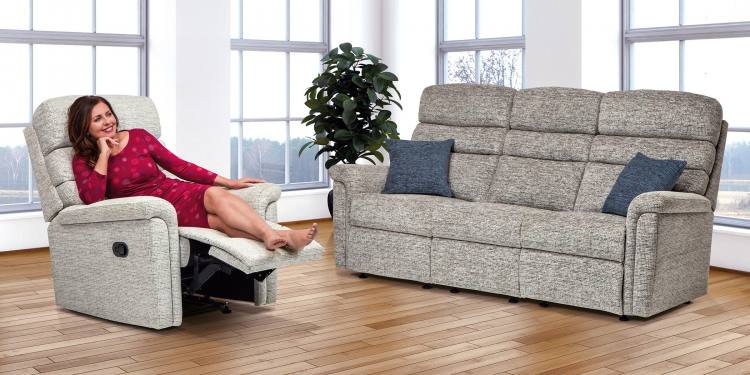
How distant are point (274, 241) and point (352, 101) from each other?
9.04 ft

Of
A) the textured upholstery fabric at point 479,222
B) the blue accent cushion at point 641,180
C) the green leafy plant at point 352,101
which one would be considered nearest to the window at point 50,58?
the green leafy plant at point 352,101

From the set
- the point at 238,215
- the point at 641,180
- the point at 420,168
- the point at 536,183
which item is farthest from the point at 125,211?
the point at 641,180

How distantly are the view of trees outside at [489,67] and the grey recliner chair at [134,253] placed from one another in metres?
3.33

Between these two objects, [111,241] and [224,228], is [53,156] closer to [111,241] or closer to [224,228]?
[111,241]

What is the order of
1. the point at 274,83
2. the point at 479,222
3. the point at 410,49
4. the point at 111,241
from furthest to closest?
the point at 410,49 → the point at 274,83 → the point at 479,222 → the point at 111,241

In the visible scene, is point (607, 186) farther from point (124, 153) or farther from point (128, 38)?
point (128, 38)

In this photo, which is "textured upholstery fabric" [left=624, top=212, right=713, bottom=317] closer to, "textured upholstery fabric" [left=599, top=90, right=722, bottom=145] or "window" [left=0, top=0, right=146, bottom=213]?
"textured upholstery fabric" [left=599, top=90, right=722, bottom=145]

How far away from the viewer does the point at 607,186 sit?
5.44 m

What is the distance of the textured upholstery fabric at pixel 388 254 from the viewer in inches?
222

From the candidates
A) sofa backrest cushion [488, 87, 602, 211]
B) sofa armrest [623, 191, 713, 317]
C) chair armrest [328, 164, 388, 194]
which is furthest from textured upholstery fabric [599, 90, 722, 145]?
chair armrest [328, 164, 388, 194]

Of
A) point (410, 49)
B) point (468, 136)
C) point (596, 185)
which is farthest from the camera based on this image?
point (410, 49)

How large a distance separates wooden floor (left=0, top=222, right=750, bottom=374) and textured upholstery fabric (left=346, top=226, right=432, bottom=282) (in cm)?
13

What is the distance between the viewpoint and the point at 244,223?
4.73m

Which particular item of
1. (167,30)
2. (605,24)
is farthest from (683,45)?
(167,30)
